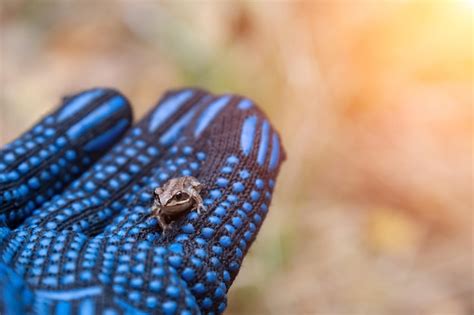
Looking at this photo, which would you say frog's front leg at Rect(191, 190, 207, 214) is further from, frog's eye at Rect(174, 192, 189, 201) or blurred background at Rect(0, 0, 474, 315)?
blurred background at Rect(0, 0, 474, 315)

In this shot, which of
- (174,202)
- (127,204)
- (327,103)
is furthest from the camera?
(327,103)

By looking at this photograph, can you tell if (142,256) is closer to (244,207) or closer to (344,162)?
(244,207)

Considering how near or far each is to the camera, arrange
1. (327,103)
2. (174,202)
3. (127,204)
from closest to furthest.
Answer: (174,202), (127,204), (327,103)

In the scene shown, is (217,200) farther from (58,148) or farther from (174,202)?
(58,148)

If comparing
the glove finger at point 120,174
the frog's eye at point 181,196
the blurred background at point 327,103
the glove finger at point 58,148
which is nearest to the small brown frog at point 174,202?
the frog's eye at point 181,196

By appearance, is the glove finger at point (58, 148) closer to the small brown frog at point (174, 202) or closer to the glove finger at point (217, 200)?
the glove finger at point (217, 200)

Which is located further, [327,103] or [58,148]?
[327,103]

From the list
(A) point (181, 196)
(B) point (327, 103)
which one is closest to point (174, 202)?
(A) point (181, 196)
